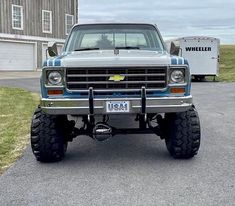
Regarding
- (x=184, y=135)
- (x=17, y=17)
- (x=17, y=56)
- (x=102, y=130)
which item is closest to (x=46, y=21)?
(x=17, y=17)

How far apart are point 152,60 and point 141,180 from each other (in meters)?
1.59

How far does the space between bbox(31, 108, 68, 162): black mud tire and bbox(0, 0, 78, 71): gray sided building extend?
2458 cm

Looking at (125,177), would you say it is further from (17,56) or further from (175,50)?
(17,56)

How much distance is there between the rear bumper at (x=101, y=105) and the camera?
5.76 meters

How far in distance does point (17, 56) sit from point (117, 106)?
27780 millimetres

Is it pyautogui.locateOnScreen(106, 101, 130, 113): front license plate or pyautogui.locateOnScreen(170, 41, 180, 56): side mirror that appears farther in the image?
pyautogui.locateOnScreen(170, 41, 180, 56): side mirror

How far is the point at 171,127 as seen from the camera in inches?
250

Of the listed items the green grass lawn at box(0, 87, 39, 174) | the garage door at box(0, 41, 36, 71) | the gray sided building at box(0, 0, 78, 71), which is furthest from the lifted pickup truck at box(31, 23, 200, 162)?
the garage door at box(0, 41, 36, 71)

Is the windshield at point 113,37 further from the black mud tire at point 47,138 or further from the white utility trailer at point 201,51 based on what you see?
the white utility trailer at point 201,51

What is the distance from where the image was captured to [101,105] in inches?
227

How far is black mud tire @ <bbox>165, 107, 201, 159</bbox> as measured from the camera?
6230mm

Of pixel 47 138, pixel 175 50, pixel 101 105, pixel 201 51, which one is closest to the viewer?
pixel 101 105

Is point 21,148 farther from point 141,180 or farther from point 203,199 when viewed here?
point 203,199

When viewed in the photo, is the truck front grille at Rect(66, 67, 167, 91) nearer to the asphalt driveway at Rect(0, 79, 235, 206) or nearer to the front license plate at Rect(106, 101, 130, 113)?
Result: the front license plate at Rect(106, 101, 130, 113)
